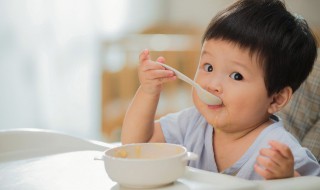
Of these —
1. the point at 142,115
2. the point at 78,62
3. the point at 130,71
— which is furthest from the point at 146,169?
the point at 78,62

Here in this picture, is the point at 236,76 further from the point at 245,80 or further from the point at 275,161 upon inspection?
the point at 275,161

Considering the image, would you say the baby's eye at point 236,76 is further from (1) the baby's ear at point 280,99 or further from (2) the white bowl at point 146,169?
(2) the white bowl at point 146,169

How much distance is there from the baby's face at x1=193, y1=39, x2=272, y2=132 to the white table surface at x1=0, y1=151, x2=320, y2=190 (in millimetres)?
236

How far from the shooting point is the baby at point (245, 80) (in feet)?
3.36

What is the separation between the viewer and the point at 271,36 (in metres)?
1.03

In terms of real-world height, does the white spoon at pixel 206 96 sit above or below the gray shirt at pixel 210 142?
above

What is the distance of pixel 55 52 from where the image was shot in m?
3.41

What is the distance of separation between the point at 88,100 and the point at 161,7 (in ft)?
3.14

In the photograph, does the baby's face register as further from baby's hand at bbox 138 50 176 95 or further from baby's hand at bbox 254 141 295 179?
baby's hand at bbox 254 141 295 179

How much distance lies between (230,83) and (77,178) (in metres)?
0.34

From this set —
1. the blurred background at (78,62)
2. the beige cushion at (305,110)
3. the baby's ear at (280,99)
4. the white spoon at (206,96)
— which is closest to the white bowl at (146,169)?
the white spoon at (206,96)

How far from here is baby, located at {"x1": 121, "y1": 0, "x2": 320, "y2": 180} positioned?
102cm

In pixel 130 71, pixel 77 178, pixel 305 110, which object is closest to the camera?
pixel 77 178

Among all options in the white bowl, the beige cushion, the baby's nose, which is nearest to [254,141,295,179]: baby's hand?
the white bowl
